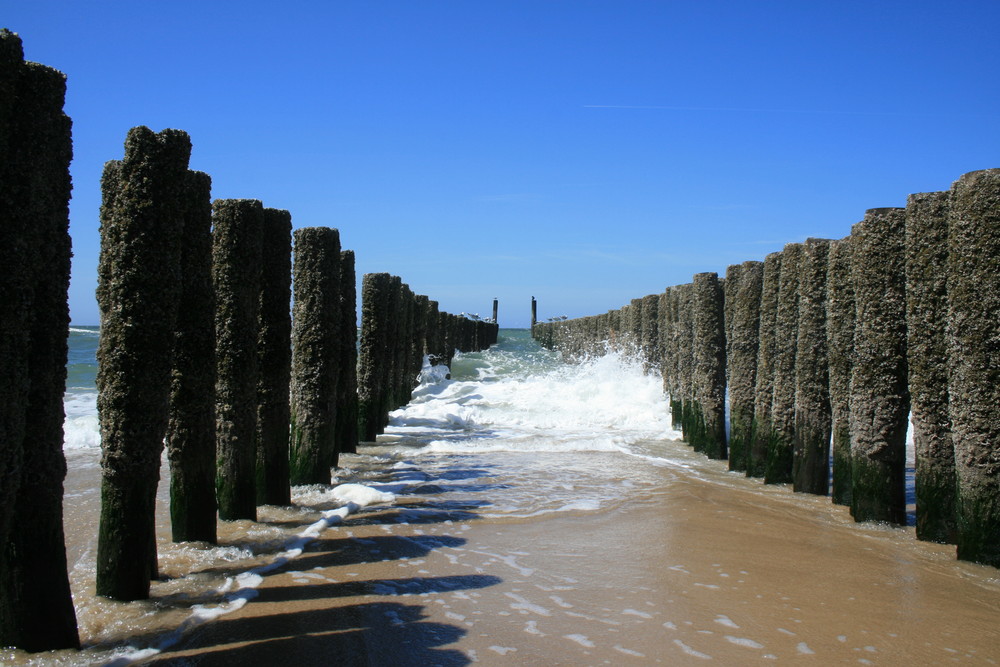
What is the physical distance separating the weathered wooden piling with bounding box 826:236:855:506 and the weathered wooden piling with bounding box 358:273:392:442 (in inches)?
304

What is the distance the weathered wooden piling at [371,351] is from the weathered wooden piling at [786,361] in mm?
6744

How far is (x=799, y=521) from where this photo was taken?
7633 millimetres

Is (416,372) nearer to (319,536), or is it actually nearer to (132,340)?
(319,536)

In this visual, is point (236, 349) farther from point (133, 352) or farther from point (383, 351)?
point (383, 351)

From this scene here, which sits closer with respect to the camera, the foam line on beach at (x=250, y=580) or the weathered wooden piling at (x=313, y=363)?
the foam line on beach at (x=250, y=580)

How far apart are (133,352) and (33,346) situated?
86 cm

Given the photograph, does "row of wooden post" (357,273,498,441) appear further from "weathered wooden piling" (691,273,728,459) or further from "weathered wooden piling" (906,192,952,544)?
"weathered wooden piling" (906,192,952,544)

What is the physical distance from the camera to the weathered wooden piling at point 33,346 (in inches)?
143

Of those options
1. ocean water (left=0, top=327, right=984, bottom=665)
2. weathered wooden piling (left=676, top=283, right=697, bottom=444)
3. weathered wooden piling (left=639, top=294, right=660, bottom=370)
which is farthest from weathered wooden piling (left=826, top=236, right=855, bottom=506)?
weathered wooden piling (left=639, top=294, right=660, bottom=370)

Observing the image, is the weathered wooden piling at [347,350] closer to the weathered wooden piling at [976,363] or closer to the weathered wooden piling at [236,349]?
the weathered wooden piling at [236,349]

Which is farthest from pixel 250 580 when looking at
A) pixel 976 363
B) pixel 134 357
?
pixel 976 363

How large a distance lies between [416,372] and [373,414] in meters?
7.98

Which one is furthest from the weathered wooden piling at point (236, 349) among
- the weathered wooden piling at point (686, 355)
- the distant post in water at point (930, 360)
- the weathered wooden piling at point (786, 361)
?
the weathered wooden piling at point (686, 355)

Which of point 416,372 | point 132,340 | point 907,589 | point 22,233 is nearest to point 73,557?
point 132,340
